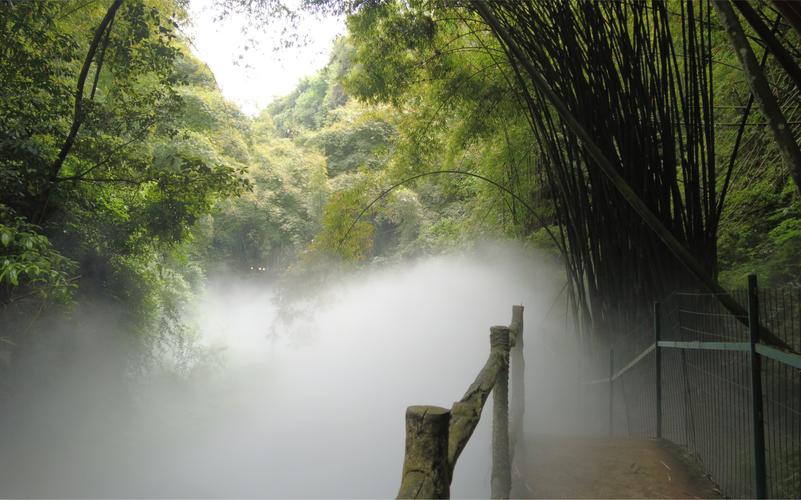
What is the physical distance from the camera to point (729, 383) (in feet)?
7.33

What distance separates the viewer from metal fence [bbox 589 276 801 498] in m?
1.80

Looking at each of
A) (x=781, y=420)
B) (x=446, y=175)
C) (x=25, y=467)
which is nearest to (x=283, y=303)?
(x=446, y=175)

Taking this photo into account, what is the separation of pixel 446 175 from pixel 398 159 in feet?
9.92

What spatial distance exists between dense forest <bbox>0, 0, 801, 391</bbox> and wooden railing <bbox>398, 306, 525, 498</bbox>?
3.42 feet

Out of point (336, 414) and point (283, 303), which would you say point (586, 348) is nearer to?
point (283, 303)

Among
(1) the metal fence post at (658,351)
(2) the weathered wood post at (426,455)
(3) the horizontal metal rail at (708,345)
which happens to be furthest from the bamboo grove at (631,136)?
(2) the weathered wood post at (426,455)

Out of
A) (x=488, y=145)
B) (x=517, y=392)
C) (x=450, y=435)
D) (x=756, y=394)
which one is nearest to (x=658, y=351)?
(x=517, y=392)

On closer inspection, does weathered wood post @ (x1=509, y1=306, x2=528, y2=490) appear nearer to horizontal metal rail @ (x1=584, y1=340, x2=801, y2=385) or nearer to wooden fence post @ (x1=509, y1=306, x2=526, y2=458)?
wooden fence post @ (x1=509, y1=306, x2=526, y2=458)

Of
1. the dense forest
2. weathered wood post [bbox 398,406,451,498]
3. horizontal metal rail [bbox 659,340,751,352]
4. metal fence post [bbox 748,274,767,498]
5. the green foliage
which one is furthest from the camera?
the green foliage

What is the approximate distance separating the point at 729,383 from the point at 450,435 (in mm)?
1267

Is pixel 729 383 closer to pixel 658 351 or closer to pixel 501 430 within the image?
pixel 501 430

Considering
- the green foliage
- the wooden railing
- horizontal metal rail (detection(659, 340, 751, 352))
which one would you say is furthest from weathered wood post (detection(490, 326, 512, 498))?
the green foliage

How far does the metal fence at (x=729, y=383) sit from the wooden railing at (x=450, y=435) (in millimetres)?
844

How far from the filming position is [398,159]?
695 centimetres
